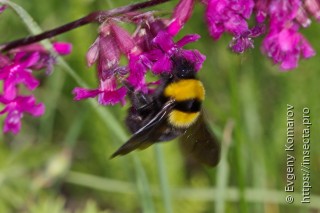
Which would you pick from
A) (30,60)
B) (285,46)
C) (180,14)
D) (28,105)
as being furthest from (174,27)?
(28,105)

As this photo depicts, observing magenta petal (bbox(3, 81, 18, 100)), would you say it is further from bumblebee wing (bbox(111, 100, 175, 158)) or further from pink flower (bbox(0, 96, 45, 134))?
bumblebee wing (bbox(111, 100, 175, 158))

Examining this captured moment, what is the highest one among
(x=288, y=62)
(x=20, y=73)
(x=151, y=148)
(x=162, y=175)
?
(x=20, y=73)

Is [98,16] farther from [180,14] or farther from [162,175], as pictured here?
[162,175]

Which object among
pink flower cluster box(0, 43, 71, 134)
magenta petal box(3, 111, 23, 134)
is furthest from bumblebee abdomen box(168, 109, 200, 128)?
Result: magenta petal box(3, 111, 23, 134)

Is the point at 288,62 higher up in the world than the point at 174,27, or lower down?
lower down

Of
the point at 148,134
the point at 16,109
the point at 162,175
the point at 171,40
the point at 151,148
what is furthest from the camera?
the point at 151,148

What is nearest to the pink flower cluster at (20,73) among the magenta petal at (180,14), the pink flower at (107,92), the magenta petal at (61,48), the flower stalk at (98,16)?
the magenta petal at (61,48)

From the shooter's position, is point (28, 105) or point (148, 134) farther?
point (28, 105)
